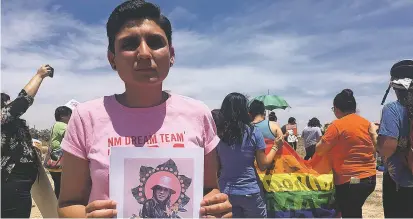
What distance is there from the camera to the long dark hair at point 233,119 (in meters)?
3.90

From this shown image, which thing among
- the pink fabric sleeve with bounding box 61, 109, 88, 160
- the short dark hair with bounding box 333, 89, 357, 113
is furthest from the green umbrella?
the pink fabric sleeve with bounding box 61, 109, 88, 160

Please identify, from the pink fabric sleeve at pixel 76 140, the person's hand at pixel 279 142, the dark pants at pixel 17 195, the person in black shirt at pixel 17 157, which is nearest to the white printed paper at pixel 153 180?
the pink fabric sleeve at pixel 76 140

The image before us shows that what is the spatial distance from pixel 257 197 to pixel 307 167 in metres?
0.70

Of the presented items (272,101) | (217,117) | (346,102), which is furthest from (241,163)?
(272,101)

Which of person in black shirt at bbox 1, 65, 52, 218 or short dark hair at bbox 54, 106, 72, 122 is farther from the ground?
short dark hair at bbox 54, 106, 72, 122

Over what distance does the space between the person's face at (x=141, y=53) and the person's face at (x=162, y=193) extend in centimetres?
39

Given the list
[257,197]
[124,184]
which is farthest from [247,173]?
[124,184]

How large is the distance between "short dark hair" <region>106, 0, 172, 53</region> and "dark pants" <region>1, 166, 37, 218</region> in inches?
86.2

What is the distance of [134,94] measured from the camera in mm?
1575

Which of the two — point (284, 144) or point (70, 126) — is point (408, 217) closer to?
point (284, 144)

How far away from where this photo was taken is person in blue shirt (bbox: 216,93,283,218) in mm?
3842

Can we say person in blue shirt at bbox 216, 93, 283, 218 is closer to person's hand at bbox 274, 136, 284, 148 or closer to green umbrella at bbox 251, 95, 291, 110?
person's hand at bbox 274, 136, 284, 148

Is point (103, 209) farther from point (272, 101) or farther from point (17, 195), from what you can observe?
point (272, 101)

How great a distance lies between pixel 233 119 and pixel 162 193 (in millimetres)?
2589
